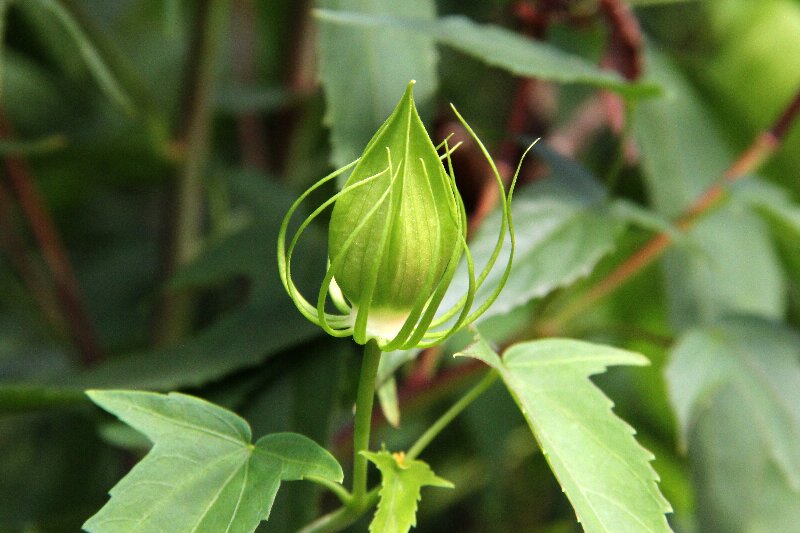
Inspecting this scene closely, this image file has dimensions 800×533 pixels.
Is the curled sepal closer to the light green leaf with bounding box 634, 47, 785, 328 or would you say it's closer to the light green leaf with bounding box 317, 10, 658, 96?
the light green leaf with bounding box 317, 10, 658, 96

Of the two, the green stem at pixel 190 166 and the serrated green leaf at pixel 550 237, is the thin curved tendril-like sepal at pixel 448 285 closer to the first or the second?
the serrated green leaf at pixel 550 237

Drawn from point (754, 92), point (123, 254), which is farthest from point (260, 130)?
point (754, 92)

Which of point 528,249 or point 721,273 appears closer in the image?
point 528,249

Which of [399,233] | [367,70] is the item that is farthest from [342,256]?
[367,70]

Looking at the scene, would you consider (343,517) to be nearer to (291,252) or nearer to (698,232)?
(291,252)

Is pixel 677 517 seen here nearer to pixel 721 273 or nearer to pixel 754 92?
pixel 721 273

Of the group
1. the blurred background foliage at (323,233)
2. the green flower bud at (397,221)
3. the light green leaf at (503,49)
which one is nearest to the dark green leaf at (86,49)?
the blurred background foliage at (323,233)

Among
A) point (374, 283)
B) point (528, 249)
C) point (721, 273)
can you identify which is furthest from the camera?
point (721, 273)
